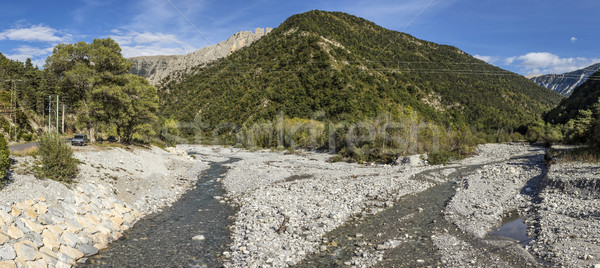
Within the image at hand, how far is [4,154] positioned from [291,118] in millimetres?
74699

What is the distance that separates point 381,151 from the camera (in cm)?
4228

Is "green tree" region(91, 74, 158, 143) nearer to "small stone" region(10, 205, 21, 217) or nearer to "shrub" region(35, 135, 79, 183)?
"shrub" region(35, 135, 79, 183)

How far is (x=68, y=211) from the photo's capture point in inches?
515

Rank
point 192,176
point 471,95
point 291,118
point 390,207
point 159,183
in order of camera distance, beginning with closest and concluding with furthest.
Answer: point 390,207
point 159,183
point 192,176
point 291,118
point 471,95

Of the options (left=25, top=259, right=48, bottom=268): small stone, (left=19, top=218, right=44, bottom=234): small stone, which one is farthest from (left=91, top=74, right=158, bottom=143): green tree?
(left=25, top=259, right=48, bottom=268): small stone

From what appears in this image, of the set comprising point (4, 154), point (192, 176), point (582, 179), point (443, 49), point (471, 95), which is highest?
point (443, 49)

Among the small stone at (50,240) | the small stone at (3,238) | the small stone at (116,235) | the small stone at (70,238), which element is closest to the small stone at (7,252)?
the small stone at (3,238)

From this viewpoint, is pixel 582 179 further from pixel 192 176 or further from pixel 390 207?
pixel 192 176

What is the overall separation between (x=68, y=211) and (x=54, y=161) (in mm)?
4746

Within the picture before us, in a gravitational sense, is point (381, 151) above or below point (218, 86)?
below

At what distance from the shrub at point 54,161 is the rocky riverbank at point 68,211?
0.58 meters

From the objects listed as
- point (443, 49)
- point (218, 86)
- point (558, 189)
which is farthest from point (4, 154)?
point (443, 49)

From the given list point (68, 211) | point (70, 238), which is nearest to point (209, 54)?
point (68, 211)

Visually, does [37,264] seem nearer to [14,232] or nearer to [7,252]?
[7,252]
